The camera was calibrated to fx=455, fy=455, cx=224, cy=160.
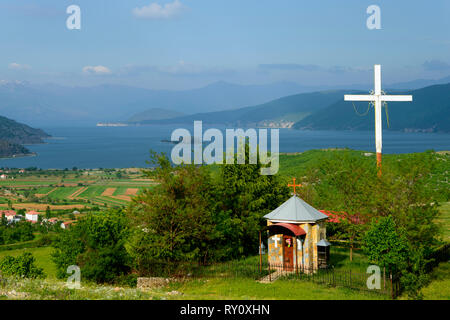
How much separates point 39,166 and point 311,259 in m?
169

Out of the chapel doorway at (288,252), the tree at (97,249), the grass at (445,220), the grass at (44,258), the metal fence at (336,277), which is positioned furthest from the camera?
the grass at (44,258)

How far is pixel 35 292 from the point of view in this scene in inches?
519

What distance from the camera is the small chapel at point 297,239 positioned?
19828 mm

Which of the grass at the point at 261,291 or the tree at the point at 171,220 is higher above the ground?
the tree at the point at 171,220

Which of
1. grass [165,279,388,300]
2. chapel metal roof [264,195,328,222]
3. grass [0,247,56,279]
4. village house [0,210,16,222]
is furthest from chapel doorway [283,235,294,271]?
village house [0,210,16,222]

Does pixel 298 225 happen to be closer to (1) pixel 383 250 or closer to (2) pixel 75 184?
(1) pixel 383 250

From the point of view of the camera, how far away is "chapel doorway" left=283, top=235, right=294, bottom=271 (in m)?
20.2
